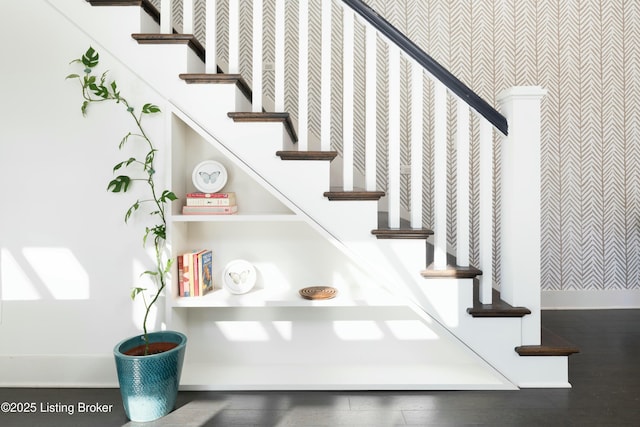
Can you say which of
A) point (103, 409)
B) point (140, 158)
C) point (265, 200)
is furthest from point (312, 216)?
point (103, 409)

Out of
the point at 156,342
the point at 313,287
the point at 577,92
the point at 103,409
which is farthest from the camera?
the point at 577,92

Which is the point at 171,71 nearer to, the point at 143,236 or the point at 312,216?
the point at 143,236

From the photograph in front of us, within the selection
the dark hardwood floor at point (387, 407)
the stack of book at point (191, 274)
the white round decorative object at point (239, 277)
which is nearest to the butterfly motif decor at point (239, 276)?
the white round decorative object at point (239, 277)

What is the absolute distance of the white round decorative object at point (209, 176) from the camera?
2062 millimetres

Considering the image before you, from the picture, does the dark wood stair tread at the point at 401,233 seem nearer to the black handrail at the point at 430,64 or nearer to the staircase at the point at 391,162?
the staircase at the point at 391,162

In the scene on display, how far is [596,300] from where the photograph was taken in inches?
124

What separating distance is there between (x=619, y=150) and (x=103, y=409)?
368 centimetres

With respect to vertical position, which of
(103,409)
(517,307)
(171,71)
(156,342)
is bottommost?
(103,409)

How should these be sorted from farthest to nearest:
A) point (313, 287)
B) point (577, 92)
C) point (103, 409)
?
A: point (577, 92) → point (313, 287) → point (103, 409)

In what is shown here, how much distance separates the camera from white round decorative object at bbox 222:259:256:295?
2.06 meters

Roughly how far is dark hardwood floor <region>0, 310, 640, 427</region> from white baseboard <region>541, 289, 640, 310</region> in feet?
3.68

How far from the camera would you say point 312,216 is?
1.91 m

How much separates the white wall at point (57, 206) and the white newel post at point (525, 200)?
1.63m

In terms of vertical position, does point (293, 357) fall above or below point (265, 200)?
below
